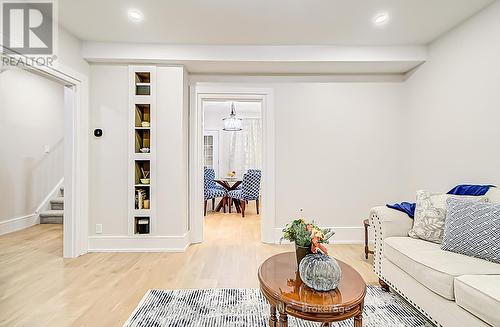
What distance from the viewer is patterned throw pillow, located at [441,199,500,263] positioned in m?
1.73

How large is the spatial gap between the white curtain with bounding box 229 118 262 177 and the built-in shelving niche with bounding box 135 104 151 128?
457 cm

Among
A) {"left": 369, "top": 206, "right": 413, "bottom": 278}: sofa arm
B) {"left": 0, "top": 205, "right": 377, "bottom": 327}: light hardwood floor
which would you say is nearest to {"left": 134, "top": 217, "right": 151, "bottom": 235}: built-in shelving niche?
{"left": 0, "top": 205, "right": 377, "bottom": 327}: light hardwood floor

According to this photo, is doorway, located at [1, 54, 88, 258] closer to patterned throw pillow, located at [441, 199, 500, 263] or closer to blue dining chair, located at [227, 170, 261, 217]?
blue dining chair, located at [227, 170, 261, 217]

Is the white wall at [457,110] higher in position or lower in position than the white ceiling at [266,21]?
lower

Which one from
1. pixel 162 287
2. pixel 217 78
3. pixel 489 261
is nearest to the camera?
pixel 489 261

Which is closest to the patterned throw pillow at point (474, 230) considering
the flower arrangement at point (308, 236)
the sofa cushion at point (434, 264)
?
the sofa cushion at point (434, 264)

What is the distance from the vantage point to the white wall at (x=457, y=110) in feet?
8.00

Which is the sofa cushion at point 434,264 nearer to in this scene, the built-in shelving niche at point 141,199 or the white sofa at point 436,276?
the white sofa at point 436,276

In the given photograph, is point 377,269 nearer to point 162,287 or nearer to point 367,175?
point 367,175

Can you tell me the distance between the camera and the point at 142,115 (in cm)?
349

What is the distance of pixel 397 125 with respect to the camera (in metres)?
3.72

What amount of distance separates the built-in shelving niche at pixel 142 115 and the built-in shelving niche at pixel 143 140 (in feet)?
0.23

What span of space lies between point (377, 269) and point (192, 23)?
10.1ft

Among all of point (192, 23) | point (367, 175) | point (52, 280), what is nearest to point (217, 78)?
point (192, 23)
